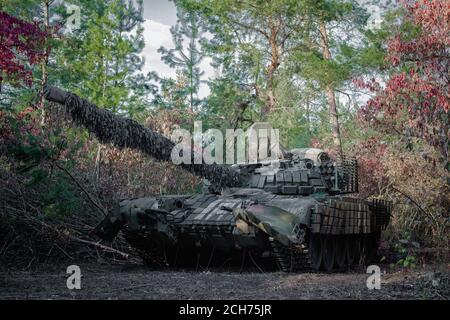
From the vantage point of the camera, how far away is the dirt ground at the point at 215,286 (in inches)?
285

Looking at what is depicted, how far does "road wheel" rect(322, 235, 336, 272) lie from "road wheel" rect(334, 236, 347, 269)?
22cm

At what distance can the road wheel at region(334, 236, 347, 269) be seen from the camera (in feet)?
41.3

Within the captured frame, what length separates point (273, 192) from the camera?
39.5ft

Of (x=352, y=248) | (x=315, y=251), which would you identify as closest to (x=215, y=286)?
(x=315, y=251)

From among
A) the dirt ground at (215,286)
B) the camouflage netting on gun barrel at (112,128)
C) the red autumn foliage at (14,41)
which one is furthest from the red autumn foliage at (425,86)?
the red autumn foliage at (14,41)

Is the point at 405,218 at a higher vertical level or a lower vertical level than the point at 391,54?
lower

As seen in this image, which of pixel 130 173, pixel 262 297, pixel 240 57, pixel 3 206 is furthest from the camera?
pixel 240 57

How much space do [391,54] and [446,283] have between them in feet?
23.5

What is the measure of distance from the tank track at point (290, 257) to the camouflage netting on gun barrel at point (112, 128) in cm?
222

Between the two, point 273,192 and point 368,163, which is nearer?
point 273,192

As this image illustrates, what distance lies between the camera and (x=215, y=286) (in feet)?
27.6

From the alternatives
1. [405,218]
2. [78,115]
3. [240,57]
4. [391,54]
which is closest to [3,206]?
[78,115]

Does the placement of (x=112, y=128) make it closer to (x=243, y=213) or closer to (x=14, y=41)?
(x=14, y=41)
